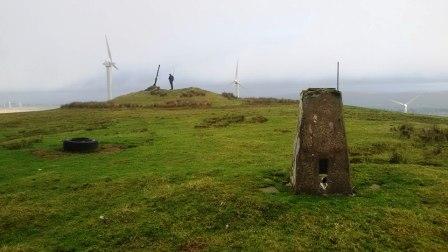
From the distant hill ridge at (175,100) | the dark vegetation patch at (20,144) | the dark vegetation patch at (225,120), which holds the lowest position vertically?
the dark vegetation patch at (20,144)

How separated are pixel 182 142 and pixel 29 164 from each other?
8447 mm

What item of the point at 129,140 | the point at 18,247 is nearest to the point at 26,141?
the point at 129,140

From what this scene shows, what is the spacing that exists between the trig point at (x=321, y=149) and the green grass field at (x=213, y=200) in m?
0.47

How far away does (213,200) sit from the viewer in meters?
14.9

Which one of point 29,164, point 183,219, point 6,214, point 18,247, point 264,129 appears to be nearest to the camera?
point 18,247

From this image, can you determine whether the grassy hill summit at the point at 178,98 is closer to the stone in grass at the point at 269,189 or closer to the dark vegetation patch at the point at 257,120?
the dark vegetation patch at the point at 257,120

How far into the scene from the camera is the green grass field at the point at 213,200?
1273cm

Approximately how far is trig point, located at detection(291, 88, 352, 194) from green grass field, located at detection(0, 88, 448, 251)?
468 mm

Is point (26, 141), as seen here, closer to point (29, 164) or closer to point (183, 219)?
point (29, 164)

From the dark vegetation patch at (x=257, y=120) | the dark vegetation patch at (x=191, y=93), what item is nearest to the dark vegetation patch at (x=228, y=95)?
the dark vegetation patch at (x=191, y=93)

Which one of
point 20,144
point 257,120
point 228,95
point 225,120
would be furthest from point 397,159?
point 228,95

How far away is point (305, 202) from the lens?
1457cm

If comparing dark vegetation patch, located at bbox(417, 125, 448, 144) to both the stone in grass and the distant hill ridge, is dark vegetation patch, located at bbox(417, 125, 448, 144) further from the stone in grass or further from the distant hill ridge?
the distant hill ridge

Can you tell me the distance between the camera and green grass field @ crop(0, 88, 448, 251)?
41.8 ft
